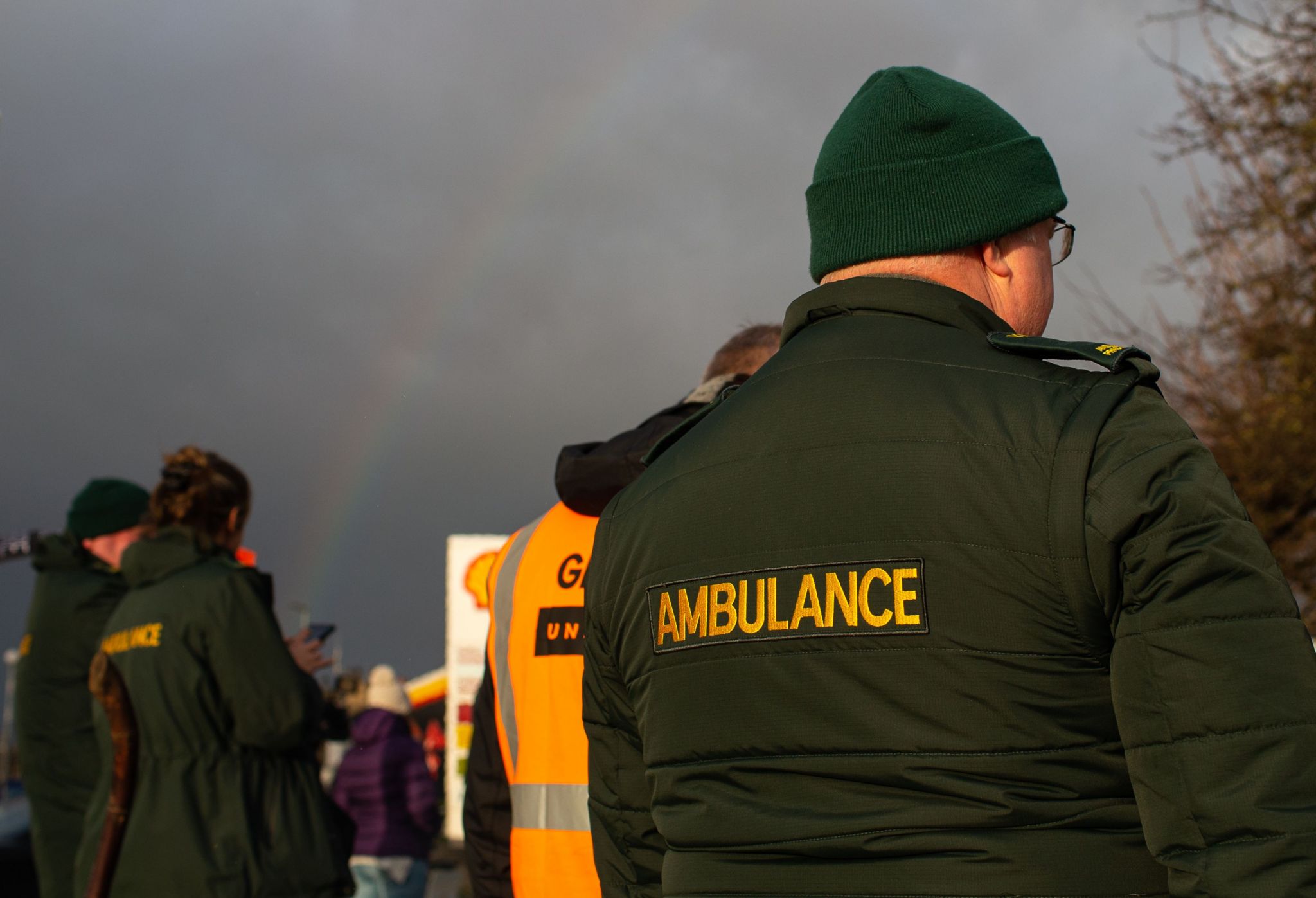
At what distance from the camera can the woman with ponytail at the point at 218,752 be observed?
369cm

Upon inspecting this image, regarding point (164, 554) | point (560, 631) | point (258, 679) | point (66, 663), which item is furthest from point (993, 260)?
point (66, 663)

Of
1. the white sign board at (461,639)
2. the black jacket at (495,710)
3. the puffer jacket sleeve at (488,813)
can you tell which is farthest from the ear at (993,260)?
the white sign board at (461,639)

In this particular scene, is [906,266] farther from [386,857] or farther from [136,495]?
[386,857]

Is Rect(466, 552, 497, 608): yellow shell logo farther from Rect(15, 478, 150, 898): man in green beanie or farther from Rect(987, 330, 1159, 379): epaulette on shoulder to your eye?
Rect(987, 330, 1159, 379): epaulette on shoulder

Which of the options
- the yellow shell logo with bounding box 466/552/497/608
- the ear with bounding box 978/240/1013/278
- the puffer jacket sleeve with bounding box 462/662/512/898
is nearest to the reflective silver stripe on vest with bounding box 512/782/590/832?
the puffer jacket sleeve with bounding box 462/662/512/898

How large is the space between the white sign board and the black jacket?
27.3ft

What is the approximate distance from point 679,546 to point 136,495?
437cm

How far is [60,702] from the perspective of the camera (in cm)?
519

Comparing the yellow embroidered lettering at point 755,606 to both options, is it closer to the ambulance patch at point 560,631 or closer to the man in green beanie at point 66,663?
the ambulance patch at point 560,631

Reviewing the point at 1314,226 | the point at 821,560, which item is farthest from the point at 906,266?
the point at 1314,226

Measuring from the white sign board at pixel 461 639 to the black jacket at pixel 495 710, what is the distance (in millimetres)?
8328

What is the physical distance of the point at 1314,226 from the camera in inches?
407

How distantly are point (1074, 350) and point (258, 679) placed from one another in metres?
2.91

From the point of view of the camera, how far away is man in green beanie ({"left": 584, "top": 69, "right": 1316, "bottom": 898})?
1306mm
